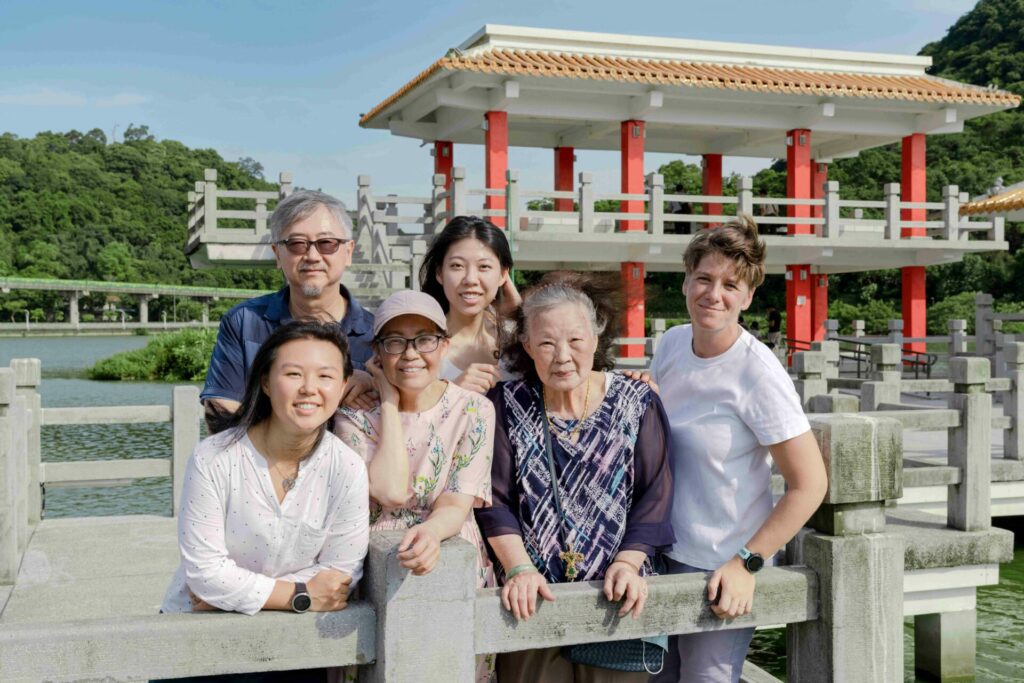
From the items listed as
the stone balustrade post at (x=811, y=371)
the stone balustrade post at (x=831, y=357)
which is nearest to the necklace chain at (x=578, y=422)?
the stone balustrade post at (x=811, y=371)

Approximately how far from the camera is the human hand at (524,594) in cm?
215

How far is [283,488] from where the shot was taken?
7.28ft

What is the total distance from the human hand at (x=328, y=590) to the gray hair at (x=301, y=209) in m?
1.10

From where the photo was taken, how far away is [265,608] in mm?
2078

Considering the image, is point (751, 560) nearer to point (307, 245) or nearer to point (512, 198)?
point (307, 245)

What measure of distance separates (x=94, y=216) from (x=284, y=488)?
2703 inches

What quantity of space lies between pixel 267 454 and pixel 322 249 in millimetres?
744

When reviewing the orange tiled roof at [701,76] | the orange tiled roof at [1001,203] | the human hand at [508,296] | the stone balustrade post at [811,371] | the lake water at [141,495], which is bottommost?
the lake water at [141,495]

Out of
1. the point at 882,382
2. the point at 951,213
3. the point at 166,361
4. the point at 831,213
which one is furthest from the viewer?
the point at 166,361

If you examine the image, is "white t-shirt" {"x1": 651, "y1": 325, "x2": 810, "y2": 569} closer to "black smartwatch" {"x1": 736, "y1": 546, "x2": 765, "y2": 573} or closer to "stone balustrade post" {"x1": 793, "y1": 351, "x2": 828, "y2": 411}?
"black smartwatch" {"x1": 736, "y1": 546, "x2": 765, "y2": 573}

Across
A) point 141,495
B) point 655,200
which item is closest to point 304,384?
point 141,495

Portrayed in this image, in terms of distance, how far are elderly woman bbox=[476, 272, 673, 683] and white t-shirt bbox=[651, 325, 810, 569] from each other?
0.10 m

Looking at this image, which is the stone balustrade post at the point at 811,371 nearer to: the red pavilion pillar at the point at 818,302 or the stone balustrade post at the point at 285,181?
the stone balustrade post at the point at 285,181

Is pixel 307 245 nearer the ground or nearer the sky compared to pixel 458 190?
nearer the ground
